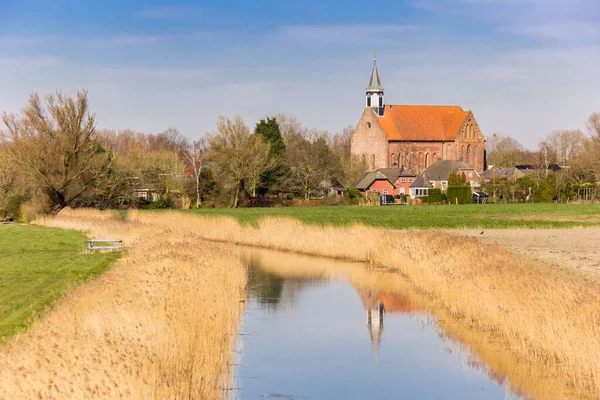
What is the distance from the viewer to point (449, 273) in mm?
22703

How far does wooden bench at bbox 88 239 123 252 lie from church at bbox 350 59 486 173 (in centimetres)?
10372

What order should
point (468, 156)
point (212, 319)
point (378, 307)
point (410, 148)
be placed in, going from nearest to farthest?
point (212, 319) → point (378, 307) → point (410, 148) → point (468, 156)

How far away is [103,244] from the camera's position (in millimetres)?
35750

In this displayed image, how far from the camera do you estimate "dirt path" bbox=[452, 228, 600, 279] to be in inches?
1070

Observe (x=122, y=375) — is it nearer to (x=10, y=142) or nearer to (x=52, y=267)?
(x=52, y=267)

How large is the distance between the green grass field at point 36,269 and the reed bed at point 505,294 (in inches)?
346

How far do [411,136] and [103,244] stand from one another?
358 feet

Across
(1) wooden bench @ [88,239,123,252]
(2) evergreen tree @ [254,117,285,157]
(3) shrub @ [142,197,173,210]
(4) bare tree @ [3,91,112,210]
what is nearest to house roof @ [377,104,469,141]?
(2) evergreen tree @ [254,117,285,157]

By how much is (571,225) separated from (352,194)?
51.9 m

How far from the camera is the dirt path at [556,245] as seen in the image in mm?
27172

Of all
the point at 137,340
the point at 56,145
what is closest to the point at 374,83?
the point at 56,145

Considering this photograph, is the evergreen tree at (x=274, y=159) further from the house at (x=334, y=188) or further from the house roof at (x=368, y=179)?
the house roof at (x=368, y=179)

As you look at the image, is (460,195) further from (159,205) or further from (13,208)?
(13,208)

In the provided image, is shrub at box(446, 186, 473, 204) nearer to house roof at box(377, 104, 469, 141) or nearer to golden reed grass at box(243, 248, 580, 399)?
house roof at box(377, 104, 469, 141)
